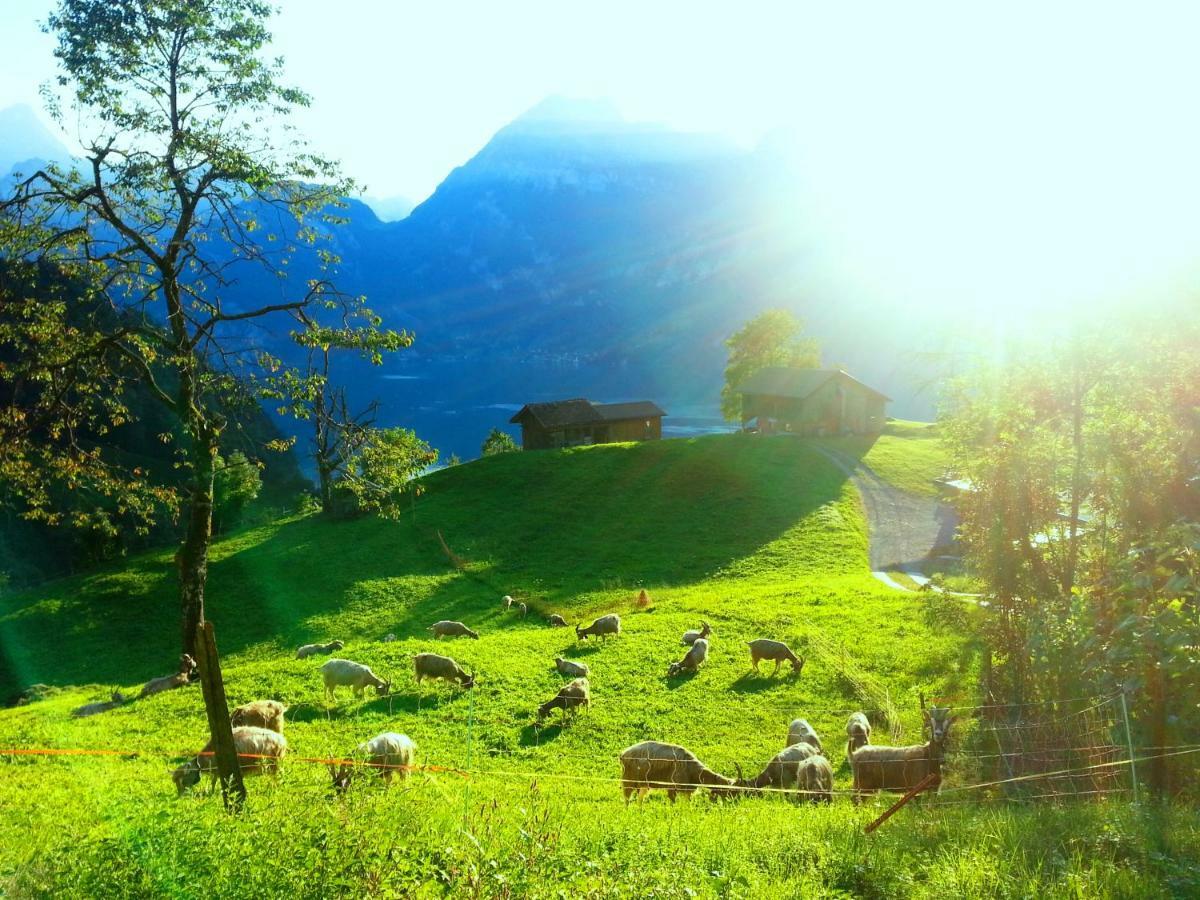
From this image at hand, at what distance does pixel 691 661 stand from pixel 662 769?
9.40 m

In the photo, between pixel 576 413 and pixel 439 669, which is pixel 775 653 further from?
pixel 576 413

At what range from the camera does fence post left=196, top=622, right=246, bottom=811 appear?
912 cm

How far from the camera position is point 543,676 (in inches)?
905

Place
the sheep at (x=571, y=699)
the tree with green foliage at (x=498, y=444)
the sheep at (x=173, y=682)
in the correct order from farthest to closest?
the tree with green foliage at (x=498, y=444) < the sheep at (x=173, y=682) < the sheep at (x=571, y=699)

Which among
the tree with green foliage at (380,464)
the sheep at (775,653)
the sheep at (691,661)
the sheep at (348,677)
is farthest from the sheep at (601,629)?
the tree with green foliage at (380,464)

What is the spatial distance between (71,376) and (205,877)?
15.1m

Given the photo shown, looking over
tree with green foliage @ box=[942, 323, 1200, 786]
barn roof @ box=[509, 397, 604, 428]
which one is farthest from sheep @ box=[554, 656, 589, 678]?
barn roof @ box=[509, 397, 604, 428]

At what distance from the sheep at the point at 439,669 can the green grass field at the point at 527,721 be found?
63cm

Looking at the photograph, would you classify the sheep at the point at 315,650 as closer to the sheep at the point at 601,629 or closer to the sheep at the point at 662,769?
the sheep at the point at 601,629

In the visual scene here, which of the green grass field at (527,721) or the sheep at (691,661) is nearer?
the green grass field at (527,721)

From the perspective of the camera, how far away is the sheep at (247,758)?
39.7 ft

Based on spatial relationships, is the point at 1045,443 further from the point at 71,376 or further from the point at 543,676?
the point at 71,376

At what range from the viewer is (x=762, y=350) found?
307ft

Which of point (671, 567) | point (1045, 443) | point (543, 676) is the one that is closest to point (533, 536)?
point (671, 567)
